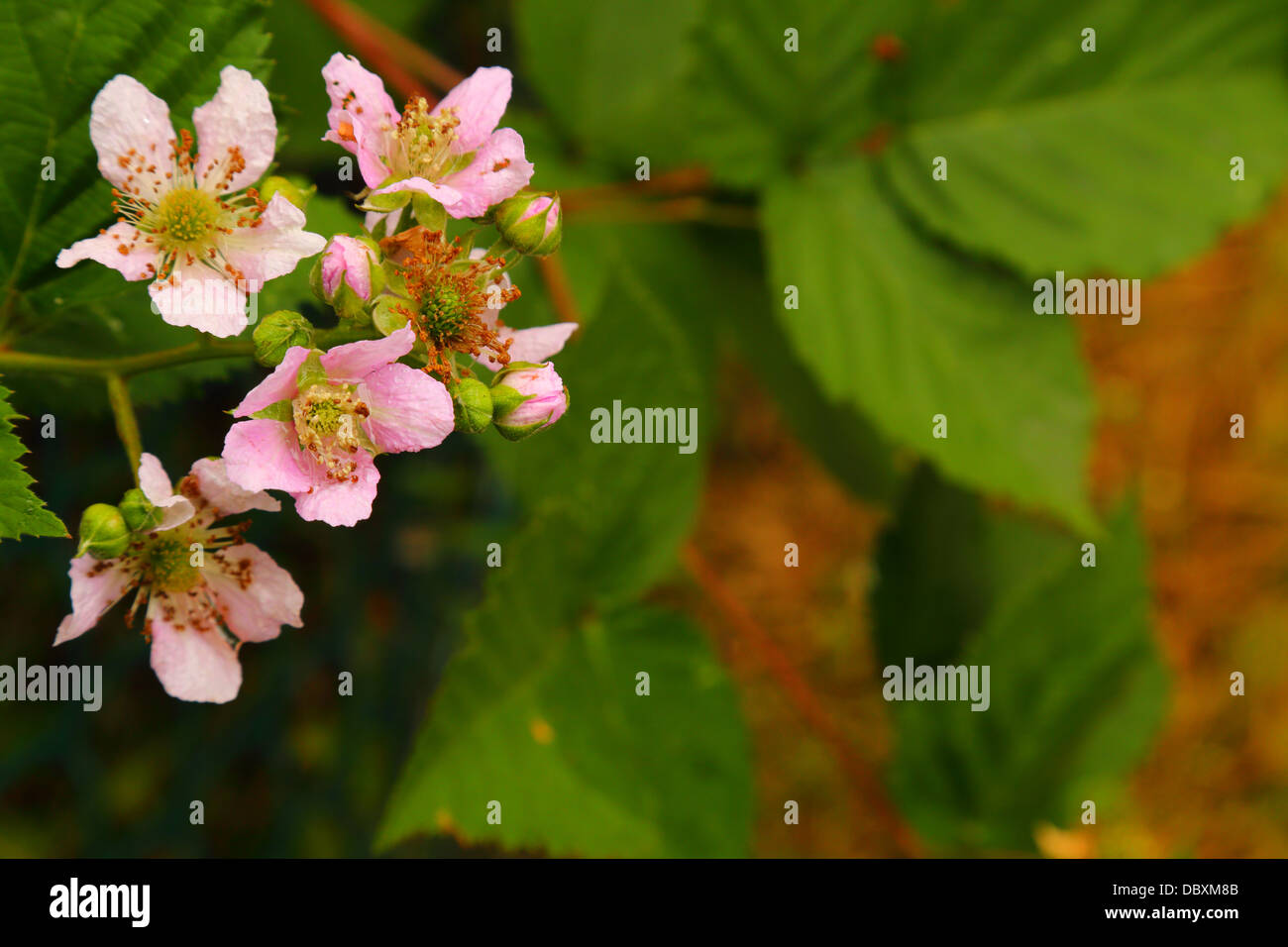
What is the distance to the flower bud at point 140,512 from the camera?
0.65 meters

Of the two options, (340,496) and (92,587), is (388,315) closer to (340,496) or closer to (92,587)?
(340,496)

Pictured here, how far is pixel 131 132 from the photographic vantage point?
2.28 feet

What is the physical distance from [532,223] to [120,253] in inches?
11.0

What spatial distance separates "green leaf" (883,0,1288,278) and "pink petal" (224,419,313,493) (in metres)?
1.02

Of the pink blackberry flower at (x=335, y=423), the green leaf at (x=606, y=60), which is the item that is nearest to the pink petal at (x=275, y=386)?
the pink blackberry flower at (x=335, y=423)

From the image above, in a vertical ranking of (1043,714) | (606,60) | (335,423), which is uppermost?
(606,60)

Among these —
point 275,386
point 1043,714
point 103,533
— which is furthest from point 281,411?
point 1043,714

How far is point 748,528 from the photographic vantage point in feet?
8.27

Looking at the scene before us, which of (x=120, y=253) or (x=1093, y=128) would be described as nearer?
(x=120, y=253)

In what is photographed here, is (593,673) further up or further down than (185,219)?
further down

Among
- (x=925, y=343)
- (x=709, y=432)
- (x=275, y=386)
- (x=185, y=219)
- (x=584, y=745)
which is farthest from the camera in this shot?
(x=709, y=432)

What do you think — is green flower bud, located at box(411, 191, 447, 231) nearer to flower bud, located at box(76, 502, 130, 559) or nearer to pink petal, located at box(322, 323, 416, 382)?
pink petal, located at box(322, 323, 416, 382)
